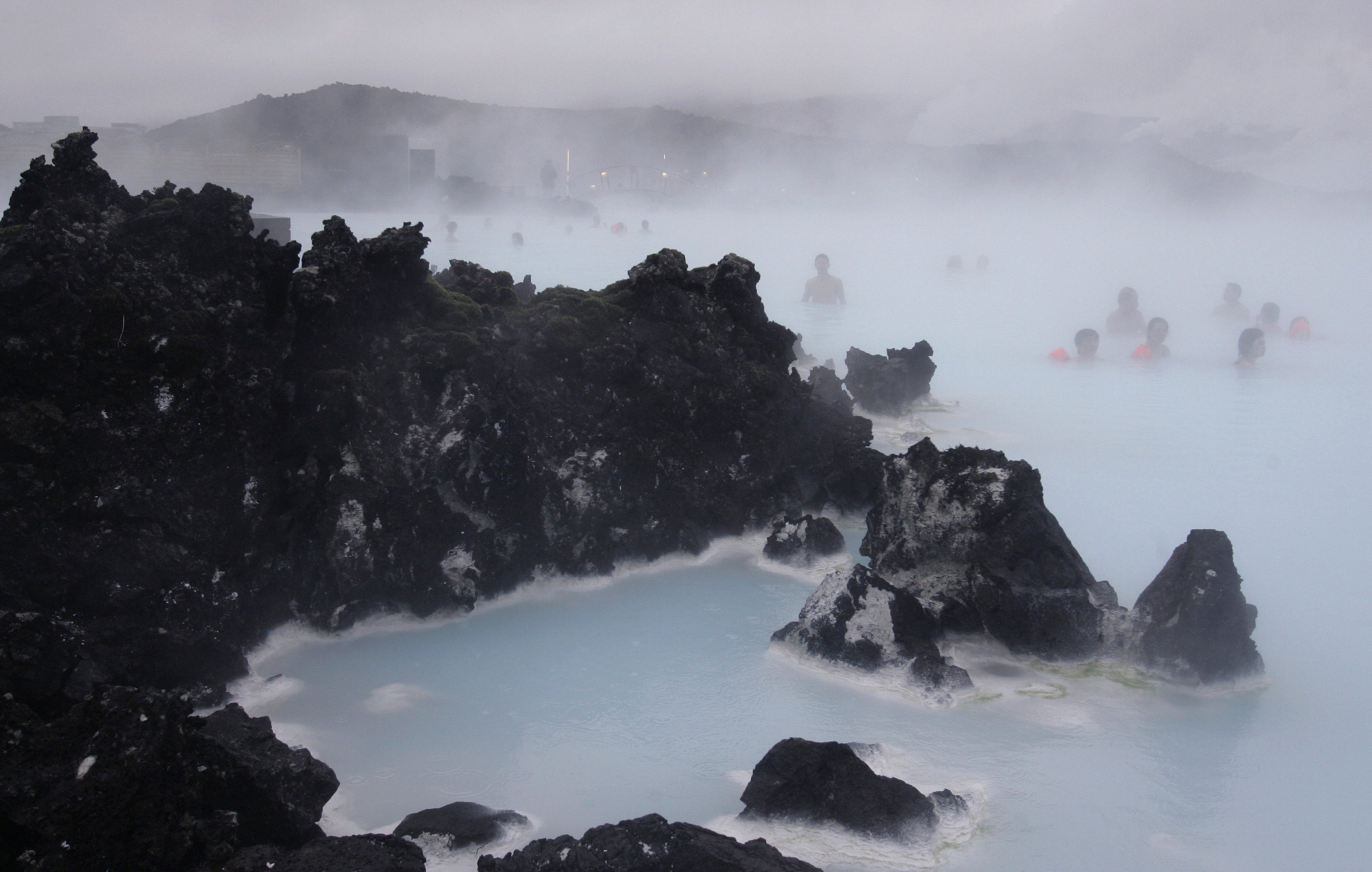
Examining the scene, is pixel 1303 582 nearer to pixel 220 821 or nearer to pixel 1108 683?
pixel 1108 683

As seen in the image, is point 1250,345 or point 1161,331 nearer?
point 1250,345

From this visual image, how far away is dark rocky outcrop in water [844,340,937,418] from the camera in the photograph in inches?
400

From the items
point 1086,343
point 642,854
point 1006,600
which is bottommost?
point 642,854

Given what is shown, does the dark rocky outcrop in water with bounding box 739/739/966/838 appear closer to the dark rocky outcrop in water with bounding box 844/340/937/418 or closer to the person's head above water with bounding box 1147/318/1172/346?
the dark rocky outcrop in water with bounding box 844/340/937/418

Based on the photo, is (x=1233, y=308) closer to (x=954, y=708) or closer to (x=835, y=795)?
(x=954, y=708)

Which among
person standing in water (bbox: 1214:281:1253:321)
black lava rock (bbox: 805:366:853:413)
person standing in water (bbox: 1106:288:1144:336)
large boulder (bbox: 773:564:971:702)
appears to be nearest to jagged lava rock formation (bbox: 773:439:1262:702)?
large boulder (bbox: 773:564:971:702)

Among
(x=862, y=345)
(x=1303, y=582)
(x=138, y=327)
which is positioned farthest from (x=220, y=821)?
(x=862, y=345)

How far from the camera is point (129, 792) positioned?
2.82 m

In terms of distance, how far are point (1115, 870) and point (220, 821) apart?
308cm

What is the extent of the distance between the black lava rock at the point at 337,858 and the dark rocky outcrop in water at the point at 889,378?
306 inches

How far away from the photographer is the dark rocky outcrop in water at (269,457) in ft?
10.7

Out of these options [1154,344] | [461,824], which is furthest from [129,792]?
[1154,344]

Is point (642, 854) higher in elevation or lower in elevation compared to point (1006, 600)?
lower

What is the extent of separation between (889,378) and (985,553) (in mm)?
4957
